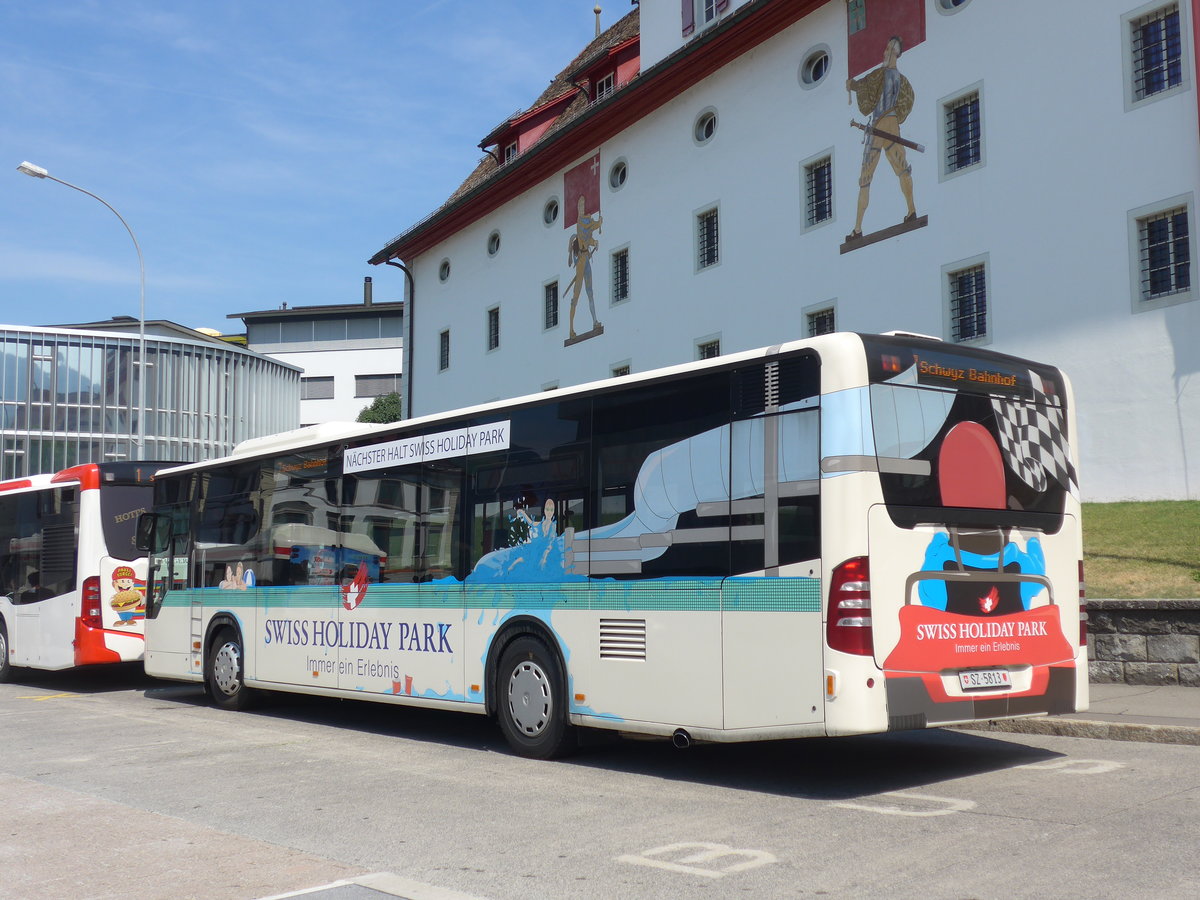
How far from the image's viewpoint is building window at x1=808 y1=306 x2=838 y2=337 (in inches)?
1035

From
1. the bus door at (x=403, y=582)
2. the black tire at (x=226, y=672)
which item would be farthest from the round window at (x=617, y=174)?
the bus door at (x=403, y=582)

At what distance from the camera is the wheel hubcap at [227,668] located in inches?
560

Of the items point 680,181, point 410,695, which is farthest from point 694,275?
point 410,695

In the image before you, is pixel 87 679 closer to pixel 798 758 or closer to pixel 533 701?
pixel 533 701

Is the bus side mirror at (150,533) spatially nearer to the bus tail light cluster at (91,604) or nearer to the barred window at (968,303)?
the bus tail light cluster at (91,604)

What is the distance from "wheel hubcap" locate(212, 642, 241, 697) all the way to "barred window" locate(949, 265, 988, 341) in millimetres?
14862

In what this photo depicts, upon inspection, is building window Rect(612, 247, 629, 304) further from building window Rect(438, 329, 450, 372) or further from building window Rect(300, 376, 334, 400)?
building window Rect(300, 376, 334, 400)

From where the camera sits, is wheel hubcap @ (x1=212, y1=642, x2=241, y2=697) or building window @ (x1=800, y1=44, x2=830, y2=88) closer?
wheel hubcap @ (x1=212, y1=642, x2=241, y2=697)

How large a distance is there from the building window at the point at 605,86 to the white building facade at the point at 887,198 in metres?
0.10

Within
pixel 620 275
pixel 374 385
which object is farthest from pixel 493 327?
pixel 374 385

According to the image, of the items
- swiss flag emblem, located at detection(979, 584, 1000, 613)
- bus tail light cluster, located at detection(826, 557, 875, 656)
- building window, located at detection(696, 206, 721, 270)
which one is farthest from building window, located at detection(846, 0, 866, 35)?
bus tail light cluster, located at detection(826, 557, 875, 656)

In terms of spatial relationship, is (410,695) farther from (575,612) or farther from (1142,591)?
(1142,591)

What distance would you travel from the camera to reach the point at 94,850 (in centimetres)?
657

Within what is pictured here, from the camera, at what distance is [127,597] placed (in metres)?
17.1
